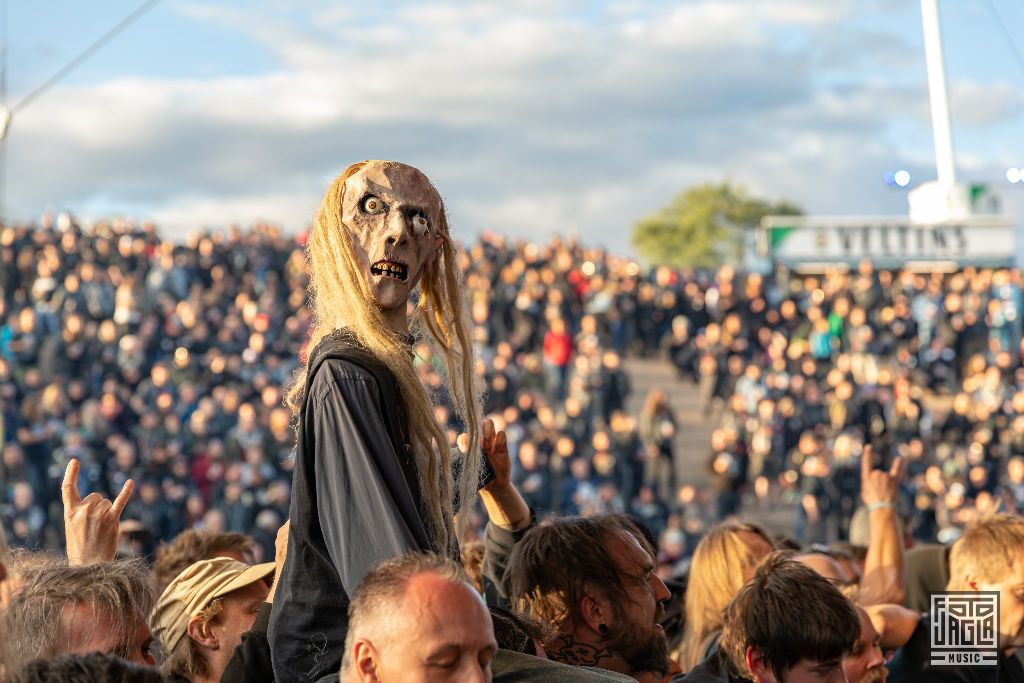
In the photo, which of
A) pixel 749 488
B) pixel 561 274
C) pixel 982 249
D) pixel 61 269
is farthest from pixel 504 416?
pixel 982 249

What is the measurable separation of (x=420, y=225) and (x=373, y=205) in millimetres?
103

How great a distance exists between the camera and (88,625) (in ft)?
10.00

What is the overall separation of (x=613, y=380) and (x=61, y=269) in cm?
895

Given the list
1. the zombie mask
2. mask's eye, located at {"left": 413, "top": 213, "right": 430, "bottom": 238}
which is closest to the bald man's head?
the zombie mask

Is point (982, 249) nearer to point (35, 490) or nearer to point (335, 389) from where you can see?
point (35, 490)

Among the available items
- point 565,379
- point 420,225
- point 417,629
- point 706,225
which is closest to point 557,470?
point 565,379

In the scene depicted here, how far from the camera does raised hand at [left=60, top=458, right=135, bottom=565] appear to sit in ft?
11.3

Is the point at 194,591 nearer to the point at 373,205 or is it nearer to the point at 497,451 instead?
the point at 497,451

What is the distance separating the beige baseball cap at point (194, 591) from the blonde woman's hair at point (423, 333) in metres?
0.77

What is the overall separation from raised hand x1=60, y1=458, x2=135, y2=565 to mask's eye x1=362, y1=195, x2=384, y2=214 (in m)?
1.06

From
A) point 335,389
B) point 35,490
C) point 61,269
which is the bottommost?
point 35,490

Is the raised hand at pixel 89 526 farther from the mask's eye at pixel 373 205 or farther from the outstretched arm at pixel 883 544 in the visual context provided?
the outstretched arm at pixel 883 544

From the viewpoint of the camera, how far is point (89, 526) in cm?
345

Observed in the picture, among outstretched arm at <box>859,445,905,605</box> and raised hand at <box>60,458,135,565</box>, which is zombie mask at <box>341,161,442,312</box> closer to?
raised hand at <box>60,458,135,565</box>
